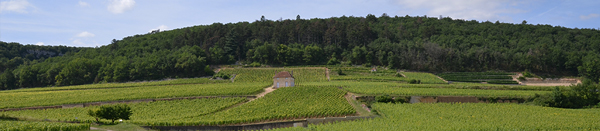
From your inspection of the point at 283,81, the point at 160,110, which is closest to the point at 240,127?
the point at 160,110

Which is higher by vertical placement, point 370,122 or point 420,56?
point 420,56

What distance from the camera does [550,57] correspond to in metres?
67.8

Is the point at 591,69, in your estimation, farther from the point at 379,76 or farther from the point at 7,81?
the point at 7,81

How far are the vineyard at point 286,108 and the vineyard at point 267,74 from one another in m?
15.1

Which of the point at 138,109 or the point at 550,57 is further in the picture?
the point at 550,57

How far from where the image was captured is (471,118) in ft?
96.1

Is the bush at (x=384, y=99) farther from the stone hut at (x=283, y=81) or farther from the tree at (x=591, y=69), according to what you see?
the tree at (x=591, y=69)

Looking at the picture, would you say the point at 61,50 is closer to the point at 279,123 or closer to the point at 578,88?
the point at 279,123

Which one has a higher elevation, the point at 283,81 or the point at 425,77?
the point at 283,81

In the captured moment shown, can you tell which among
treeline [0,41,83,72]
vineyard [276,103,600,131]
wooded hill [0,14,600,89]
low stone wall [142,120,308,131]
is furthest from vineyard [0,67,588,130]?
treeline [0,41,83,72]

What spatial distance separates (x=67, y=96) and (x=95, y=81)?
70.5ft

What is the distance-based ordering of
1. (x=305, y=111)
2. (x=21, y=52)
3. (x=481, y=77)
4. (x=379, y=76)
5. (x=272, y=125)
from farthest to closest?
(x=21, y=52)
(x=481, y=77)
(x=379, y=76)
(x=305, y=111)
(x=272, y=125)

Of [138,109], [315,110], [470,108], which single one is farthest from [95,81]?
[470,108]

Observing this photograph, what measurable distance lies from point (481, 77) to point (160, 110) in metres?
50.8
